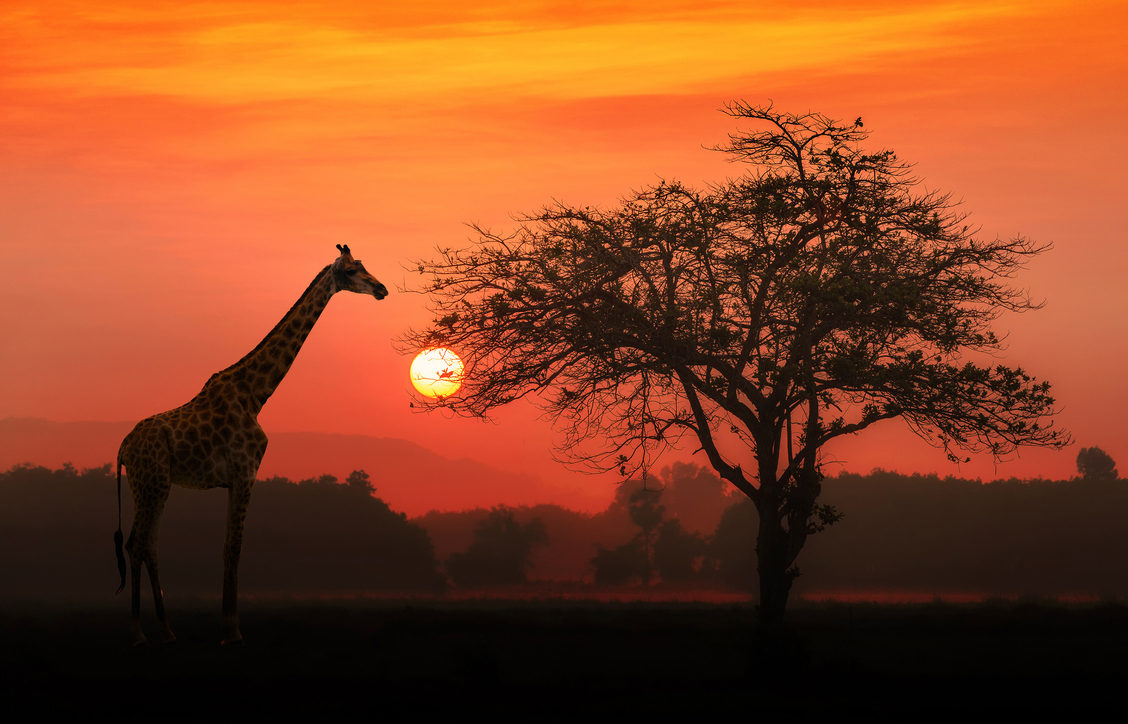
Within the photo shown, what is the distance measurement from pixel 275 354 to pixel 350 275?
1907 millimetres

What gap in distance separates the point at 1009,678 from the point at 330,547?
5369 centimetres

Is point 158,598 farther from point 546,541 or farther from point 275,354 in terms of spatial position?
point 546,541

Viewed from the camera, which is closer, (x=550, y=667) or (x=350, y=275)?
(x=550, y=667)

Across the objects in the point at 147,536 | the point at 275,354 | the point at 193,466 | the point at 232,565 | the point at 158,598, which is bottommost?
the point at 158,598

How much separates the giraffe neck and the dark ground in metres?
4.25

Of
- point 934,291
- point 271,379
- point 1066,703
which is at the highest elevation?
point 934,291

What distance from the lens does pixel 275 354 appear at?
20125 mm

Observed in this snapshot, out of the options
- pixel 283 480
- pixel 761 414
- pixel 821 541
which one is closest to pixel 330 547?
pixel 283 480

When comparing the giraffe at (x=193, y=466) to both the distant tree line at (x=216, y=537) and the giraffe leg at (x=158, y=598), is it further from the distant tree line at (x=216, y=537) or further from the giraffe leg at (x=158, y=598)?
the distant tree line at (x=216, y=537)

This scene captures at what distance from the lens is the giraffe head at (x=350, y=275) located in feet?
66.2

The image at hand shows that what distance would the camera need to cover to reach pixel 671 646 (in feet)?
66.3

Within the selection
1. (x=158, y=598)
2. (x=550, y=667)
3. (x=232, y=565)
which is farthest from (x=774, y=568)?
(x=158, y=598)

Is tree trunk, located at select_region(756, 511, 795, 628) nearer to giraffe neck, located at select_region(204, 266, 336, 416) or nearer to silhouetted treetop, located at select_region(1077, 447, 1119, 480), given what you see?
giraffe neck, located at select_region(204, 266, 336, 416)

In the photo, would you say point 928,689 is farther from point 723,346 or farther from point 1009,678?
point 723,346
